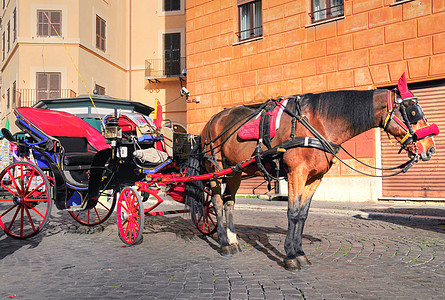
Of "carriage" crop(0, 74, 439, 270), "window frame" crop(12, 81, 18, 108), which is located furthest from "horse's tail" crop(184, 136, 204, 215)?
"window frame" crop(12, 81, 18, 108)

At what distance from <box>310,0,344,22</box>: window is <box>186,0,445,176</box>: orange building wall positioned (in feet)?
0.91

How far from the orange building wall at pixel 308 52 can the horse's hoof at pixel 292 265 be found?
8148 mm

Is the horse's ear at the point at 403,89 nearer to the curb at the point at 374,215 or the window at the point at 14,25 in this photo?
the curb at the point at 374,215

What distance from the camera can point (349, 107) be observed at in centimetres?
455

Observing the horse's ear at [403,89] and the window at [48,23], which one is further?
the window at [48,23]

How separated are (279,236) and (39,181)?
13.1ft

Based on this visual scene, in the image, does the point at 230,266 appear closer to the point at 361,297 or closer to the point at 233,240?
the point at 233,240

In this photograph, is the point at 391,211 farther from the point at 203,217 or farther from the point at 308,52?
the point at 308,52

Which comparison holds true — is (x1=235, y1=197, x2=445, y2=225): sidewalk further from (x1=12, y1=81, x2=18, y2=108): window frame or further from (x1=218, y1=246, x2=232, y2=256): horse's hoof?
(x1=12, y1=81, x2=18, y2=108): window frame

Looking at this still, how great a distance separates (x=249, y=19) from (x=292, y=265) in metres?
12.5

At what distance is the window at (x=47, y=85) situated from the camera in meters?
22.1

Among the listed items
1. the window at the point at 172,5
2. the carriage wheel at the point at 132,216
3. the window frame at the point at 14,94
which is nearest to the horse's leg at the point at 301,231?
the carriage wheel at the point at 132,216

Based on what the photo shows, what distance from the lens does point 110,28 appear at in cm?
2516

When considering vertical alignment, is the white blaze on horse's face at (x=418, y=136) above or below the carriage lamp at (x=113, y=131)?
below
